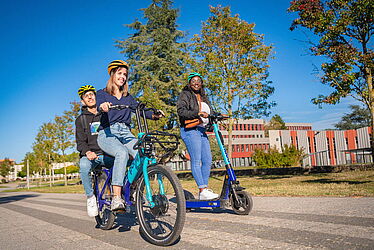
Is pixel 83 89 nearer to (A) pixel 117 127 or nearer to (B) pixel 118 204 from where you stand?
(A) pixel 117 127

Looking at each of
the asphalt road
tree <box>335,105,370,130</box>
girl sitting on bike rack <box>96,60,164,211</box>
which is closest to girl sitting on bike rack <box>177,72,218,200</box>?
the asphalt road

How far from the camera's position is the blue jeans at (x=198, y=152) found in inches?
197

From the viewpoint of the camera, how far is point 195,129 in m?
5.09

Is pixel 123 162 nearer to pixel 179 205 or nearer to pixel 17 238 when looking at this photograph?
pixel 179 205

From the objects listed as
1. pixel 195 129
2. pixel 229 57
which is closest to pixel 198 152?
pixel 195 129

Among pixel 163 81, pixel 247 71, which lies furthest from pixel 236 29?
pixel 163 81

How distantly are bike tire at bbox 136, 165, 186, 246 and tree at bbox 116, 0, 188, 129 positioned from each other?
22.3 meters

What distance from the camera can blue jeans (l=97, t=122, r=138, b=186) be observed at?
12.4 feet

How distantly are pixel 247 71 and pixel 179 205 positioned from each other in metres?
16.1

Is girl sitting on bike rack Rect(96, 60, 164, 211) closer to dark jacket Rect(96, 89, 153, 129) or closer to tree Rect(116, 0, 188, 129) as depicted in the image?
dark jacket Rect(96, 89, 153, 129)

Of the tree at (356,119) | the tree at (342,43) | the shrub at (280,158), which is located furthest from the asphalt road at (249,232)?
the tree at (356,119)

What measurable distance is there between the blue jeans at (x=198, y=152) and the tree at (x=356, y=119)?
271 ft

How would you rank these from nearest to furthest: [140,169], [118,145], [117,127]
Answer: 1. [140,169]
2. [118,145]
3. [117,127]

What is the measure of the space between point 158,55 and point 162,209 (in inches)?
1079
